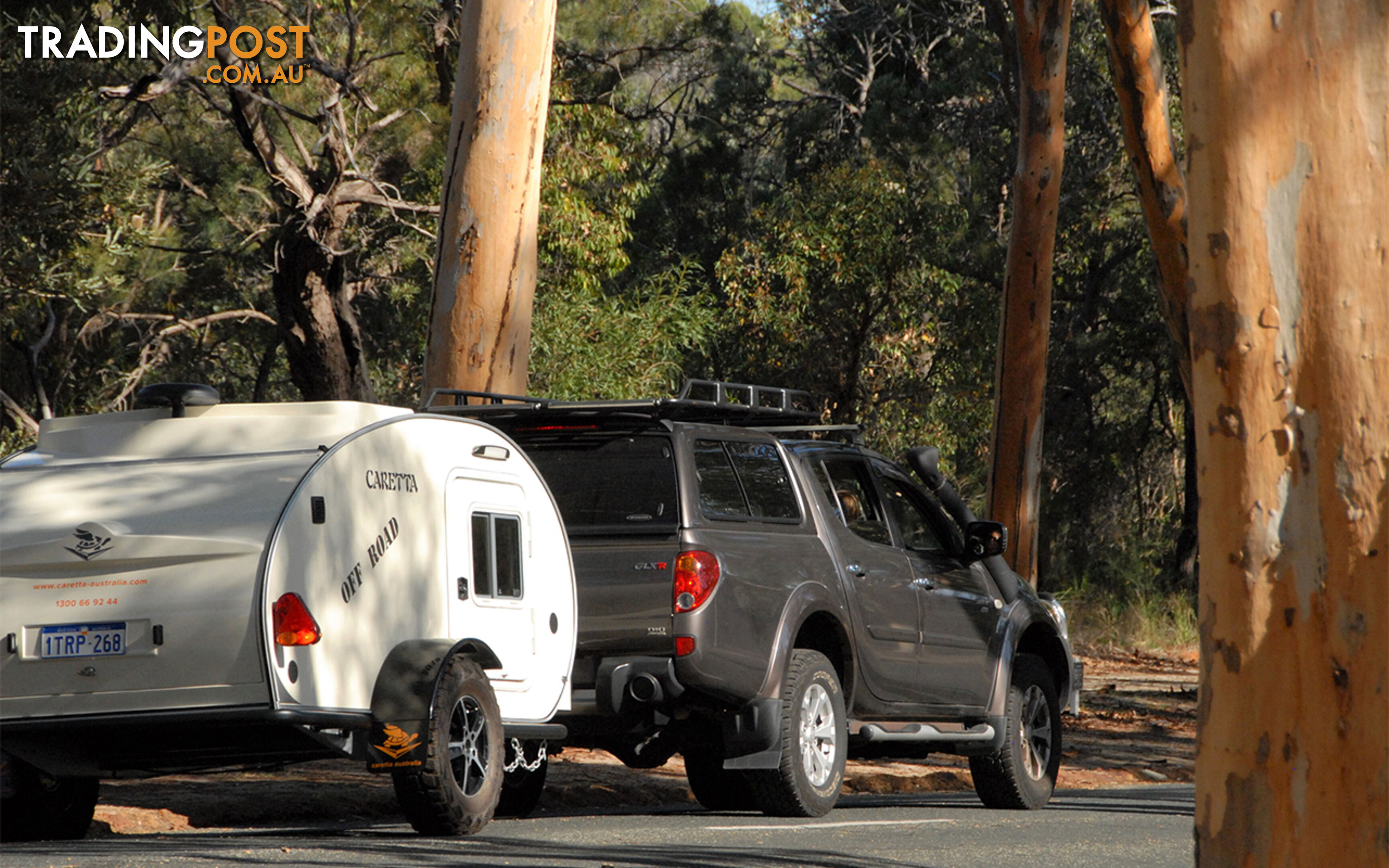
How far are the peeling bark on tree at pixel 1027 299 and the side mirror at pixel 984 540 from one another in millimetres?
6302

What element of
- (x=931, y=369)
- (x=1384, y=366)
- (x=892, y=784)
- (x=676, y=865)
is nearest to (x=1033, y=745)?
(x=892, y=784)

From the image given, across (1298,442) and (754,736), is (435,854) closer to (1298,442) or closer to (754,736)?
(754,736)

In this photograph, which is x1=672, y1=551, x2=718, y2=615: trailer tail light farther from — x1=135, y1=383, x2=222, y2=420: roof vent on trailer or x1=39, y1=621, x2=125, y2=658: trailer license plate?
x1=39, y1=621, x2=125, y2=658: trailer license plate

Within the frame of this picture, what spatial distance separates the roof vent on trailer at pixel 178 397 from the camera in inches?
295

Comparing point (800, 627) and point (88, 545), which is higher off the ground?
point (88, 545)

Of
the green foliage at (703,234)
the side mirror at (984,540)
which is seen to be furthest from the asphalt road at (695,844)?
the green foliage at (703,234)

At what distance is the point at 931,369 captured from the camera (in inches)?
1015

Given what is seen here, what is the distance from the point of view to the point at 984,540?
9844 millimetres

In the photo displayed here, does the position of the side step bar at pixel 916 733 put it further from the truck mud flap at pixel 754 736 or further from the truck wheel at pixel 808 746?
the truck mud flap at pixel 754 736

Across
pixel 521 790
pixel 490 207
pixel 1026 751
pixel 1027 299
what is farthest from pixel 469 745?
pixel 1027 299

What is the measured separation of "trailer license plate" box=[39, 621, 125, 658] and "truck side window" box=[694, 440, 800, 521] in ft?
9.04

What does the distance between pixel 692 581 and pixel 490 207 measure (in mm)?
3943

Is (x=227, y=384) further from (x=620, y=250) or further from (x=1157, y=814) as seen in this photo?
(x=1157, y=814)

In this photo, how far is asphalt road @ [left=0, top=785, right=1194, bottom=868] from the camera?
21.2 feet
